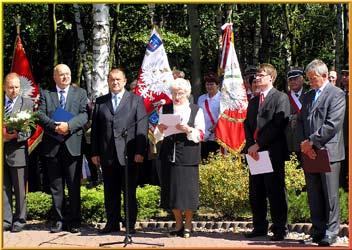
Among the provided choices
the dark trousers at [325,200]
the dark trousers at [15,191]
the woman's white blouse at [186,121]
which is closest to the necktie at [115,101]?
the woman's white blouse at [186,121]

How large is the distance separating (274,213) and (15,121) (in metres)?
3.58

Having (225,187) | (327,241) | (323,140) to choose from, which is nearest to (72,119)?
(225,187)

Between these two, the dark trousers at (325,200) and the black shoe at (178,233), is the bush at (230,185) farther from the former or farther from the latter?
the dark trousers at (325,200)

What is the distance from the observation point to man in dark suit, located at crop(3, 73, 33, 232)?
9.16 metres

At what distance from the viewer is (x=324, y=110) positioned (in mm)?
7707

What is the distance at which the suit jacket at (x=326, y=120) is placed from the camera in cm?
761

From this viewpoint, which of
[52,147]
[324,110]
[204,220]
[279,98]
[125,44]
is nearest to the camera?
[324,110]

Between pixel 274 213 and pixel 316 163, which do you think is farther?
pixel 274 213

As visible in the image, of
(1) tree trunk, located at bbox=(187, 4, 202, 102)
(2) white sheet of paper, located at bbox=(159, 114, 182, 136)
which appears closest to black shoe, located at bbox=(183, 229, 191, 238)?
(2) white sheet of paper, located at bbox=(159, 114, 182, 136)

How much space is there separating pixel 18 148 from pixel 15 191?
2.02 feet

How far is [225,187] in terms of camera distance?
9695 mm

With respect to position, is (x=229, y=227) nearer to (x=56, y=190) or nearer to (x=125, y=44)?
(x=56, y=190)

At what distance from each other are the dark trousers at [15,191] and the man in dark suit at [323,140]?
3.96 metres

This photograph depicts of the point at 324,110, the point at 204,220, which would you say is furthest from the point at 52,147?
the point at 324,110
